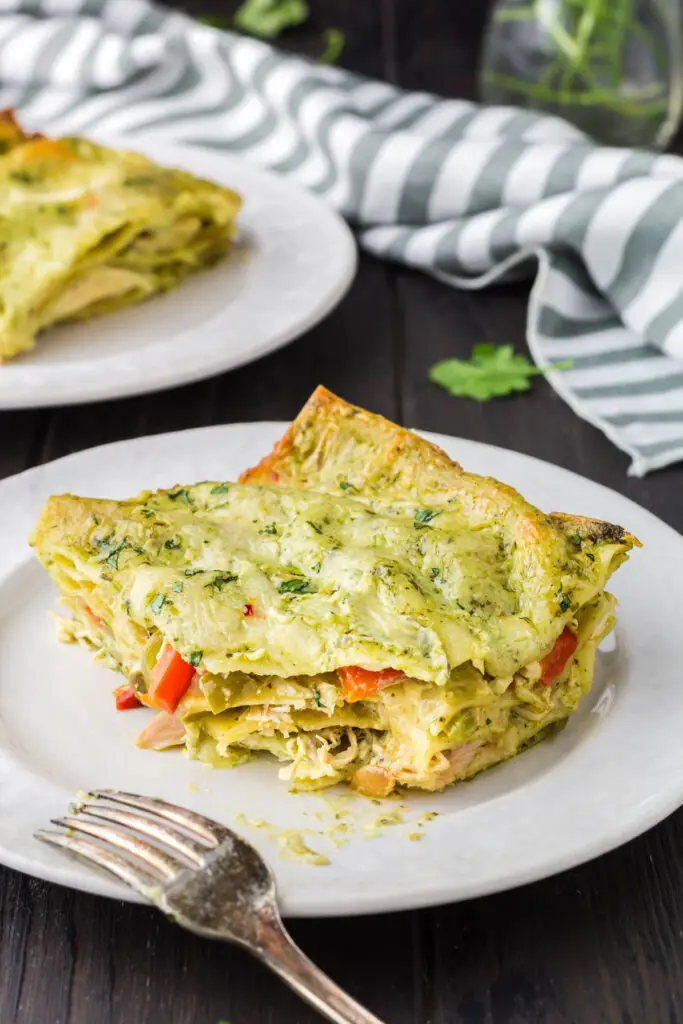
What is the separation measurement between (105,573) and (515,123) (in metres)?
3.45

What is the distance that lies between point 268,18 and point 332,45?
17.1 inches

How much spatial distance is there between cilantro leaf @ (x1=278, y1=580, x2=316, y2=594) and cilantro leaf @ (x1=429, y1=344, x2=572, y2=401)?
1.95 m

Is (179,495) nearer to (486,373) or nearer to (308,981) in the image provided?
(308,981)

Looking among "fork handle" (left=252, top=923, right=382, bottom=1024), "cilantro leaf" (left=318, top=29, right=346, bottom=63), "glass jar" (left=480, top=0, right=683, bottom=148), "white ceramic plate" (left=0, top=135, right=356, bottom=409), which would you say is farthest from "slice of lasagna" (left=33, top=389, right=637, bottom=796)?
"cilantro leaf" (left=318, top=29, right=346, bottom=63)

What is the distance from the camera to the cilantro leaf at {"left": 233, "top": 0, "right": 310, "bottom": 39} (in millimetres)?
7184

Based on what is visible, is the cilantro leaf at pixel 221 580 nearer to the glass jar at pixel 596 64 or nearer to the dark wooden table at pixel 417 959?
the dark wooden table at pixel 417 959

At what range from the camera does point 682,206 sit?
15.6ft

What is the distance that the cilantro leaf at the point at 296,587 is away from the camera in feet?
9.12

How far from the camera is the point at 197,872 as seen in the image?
238 cm

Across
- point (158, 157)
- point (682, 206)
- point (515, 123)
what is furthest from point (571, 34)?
point (158, 157)

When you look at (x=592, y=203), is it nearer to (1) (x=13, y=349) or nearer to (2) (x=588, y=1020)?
(1) (x=13, y=349)

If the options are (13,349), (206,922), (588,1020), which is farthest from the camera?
(13,349)

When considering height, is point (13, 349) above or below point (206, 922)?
below

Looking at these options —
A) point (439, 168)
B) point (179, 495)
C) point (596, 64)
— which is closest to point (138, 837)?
point (179, 495)
